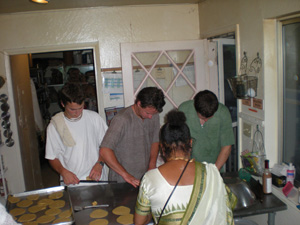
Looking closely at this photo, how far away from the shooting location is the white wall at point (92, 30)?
326 centimetres

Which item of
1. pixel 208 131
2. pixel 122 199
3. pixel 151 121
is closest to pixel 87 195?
pixel 122 199

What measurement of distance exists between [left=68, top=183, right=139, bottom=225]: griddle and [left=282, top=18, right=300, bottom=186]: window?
129 cm

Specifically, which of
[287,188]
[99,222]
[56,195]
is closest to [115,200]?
[99,222]

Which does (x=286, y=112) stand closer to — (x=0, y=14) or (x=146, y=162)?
(x=146, y=162)

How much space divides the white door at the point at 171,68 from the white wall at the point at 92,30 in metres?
0.24

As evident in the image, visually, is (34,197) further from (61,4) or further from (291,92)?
(291,92)

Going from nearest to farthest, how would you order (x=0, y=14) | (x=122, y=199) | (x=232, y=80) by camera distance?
(x=122, y=199) → (x=232, y=80) → (x=0, y=14)

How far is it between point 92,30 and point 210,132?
74.5 inches

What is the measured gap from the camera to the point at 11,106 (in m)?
3.41

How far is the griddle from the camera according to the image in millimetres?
1884

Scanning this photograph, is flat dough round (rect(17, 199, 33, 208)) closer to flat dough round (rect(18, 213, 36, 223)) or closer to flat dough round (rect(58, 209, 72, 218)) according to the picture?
flat dough round (rect(18, 213, 36, 223))

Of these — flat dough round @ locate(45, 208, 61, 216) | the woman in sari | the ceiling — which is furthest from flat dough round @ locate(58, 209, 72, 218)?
the ceiling

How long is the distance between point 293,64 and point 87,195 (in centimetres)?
188

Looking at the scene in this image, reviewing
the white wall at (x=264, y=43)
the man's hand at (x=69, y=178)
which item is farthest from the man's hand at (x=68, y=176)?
the white wall at (x=264, y=43)
